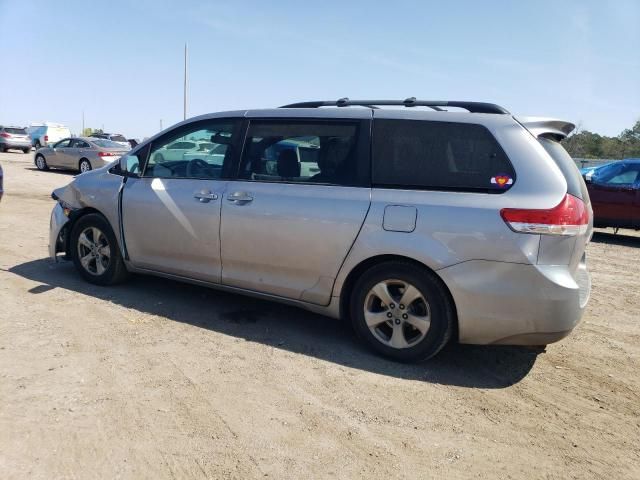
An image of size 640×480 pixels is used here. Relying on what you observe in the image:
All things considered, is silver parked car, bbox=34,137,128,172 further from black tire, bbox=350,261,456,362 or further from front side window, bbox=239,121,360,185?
black tire, bbox=350,261,456,362

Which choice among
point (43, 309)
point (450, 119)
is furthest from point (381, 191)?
point (43, 309)

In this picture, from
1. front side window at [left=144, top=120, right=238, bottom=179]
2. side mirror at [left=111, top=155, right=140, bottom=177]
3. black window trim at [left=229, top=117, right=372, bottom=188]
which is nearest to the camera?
black window trim at [left=229, top=117, right=372, bottom=188]

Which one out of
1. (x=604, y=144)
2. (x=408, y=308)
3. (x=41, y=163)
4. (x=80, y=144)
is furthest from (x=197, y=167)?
(x=604, y=144)

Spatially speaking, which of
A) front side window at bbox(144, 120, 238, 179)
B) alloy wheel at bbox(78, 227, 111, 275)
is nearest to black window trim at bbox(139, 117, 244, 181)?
front side window at bbox(144, 120, 238, 179)

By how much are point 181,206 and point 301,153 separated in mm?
1230

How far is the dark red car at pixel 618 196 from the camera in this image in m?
10.0

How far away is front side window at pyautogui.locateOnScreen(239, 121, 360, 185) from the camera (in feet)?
13.0

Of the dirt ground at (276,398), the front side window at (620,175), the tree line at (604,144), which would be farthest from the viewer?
the tree line at (604,144)

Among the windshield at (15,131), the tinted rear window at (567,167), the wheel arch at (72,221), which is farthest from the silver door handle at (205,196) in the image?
the windshield at (15,131)

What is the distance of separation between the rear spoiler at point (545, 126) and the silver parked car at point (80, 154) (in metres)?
17.1

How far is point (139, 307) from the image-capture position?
4.71 metres

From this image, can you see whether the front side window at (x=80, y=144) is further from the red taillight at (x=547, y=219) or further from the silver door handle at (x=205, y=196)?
the red taillight at (x=547, y=219)

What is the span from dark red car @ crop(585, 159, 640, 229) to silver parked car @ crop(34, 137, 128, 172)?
1534 centimetres

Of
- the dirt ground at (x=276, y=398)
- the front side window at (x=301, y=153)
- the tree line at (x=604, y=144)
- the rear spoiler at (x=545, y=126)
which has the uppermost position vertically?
the tree line at (x=604, y=144)
